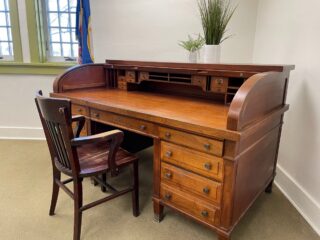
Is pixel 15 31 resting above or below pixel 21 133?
above

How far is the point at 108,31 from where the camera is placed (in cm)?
276

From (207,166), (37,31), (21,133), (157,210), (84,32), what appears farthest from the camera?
(21,133)

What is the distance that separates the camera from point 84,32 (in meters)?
2.79

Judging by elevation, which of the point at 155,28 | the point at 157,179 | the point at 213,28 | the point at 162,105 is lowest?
the point at 157,179

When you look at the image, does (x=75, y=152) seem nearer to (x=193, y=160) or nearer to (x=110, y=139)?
(x=110, y=139)

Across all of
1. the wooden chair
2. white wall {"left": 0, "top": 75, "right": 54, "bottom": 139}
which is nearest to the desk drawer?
the wooden chair

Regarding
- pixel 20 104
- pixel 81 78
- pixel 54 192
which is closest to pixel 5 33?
pixel 20 104

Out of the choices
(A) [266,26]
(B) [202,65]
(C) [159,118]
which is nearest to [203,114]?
(C) [159,118]

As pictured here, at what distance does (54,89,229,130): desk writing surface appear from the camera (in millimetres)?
1329

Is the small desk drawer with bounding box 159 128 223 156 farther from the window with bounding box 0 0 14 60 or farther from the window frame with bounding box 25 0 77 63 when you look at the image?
the window with bounding box 0 0 14 60

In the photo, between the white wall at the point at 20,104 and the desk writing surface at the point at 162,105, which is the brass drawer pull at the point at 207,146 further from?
the white wall at the point at 20,104

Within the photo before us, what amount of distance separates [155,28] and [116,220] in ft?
6.36

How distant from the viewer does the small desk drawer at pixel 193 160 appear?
1.28m

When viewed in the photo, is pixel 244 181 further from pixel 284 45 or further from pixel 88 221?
pixel 284 45
